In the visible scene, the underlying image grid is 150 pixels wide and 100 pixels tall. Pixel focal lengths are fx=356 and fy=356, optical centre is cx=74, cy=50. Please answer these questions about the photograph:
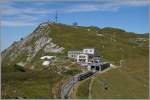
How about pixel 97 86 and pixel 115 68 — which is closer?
A: pixel 97 86

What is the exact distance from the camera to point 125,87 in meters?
12.5

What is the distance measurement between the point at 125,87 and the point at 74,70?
18.3 feet

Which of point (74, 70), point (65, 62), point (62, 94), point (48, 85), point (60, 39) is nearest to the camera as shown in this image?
point (62, 94)

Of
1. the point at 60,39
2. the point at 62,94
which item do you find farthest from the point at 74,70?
the point at 60,39

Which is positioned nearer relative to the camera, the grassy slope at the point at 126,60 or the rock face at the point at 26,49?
the rock face at the point at 26,49

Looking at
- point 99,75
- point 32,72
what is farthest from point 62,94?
point 99,75

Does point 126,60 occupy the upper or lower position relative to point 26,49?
lower

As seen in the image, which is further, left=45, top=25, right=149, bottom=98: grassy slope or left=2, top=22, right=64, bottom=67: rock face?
left=45, top=25, right=149, bottom=98: grassy slope

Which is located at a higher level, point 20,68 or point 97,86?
point 20,68

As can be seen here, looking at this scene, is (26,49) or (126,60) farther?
(126,60)

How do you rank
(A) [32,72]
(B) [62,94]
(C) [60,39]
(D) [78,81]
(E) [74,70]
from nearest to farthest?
(B) [62,94] < (A) [32,72] < (D) [78,81] < (E) [74,70] < (C) [60,39]

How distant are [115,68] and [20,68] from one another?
674 centimetres

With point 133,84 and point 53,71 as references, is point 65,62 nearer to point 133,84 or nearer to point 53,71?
point 53,71

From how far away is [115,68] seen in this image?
1842cm
